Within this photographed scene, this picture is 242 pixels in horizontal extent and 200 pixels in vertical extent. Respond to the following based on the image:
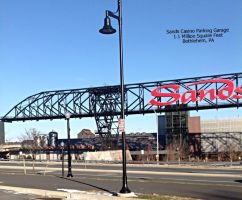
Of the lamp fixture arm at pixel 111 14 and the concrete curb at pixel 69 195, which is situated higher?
the lamp fixture arm at pixel 111 14

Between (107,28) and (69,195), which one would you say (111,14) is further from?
(69,195)

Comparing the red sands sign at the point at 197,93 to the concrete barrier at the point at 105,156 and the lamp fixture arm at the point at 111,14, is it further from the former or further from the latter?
the lamp fixture arm at the point at 111,14

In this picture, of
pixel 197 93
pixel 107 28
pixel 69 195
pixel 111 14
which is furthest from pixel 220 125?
pixel 111 14

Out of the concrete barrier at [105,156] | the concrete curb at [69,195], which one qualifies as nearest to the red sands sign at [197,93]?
the concrete barrier at [105,156]

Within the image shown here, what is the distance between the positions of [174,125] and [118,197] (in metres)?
97.3

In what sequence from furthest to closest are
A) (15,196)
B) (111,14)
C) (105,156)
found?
(105,156) → (15,196) → (111,14)

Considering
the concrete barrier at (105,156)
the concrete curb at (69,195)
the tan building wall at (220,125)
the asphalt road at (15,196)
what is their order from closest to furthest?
the concrete curb at (69,195), the asphalt road at (15,196), the concrete barrier at (105,156), the tan building wall at (220,125)

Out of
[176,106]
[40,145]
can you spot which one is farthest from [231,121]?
[40,145]

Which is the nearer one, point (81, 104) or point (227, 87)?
point (227, 87)

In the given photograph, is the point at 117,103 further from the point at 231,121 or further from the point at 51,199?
the point at 51,199

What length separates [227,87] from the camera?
3575 inches

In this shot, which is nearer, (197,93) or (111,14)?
(111,14)

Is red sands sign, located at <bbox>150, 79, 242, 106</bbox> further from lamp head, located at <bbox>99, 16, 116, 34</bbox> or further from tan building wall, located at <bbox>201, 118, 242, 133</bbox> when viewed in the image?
lamp head, located at <bbox>99, 16, 116, 34</bbox>

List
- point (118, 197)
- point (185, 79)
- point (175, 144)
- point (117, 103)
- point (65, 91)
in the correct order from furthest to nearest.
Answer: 1. point (65, 91)
2. point (117, 103)
3. point (185, 79)
4. point (175, 144)
5. point (118, 197)
